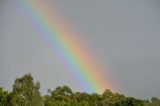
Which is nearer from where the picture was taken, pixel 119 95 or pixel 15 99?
pixel 15 99

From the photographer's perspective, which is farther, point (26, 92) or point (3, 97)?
point (3, 97)

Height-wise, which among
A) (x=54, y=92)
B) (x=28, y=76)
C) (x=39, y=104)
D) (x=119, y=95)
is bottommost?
(x=39, y=104)

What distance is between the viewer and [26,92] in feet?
244

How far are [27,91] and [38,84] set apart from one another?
2.71m

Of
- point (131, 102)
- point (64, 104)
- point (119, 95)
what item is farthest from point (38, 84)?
point (119, 95)

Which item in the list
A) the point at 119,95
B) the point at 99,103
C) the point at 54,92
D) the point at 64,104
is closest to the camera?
the point at 64,104

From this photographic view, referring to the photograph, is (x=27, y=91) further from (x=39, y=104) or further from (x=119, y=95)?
(x=119, y=95)

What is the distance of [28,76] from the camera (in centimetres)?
7581

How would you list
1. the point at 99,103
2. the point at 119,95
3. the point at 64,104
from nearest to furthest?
1. the point at 64,104
2. the point at 99,103
3. the point at 119,95

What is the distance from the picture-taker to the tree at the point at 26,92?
2884 inches

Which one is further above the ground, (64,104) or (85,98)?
(85,98)

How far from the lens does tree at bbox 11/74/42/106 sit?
73250mm

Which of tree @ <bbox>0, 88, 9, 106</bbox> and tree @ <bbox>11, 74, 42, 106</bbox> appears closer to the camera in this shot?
tree @ <bbox>11, 74, 42, 106</bbox>

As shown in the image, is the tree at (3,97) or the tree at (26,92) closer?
the tree at (26,92)
